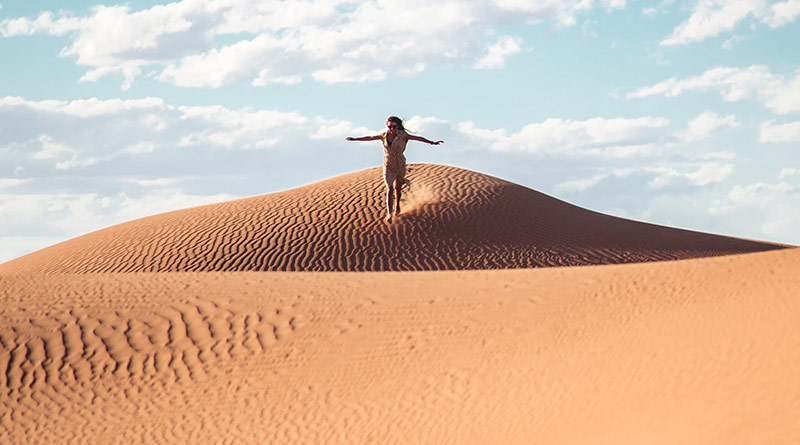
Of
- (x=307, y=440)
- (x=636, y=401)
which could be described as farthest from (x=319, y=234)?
(x=636, y=401)

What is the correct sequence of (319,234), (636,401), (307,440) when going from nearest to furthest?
(636,401) → (307,440) → (319,234)

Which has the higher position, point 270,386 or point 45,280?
point 45,280

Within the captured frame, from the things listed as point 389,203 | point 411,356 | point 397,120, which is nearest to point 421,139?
point 397,120

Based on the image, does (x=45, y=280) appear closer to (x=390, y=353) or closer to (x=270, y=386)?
(x=270, y=386)

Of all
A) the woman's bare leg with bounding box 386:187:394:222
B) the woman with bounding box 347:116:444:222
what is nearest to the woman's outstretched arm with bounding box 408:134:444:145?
the woman with bounding box 347:116:444:222

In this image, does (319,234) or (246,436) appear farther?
(319,234)

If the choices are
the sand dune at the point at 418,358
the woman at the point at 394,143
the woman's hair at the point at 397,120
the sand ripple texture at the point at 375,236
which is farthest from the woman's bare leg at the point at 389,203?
the sand dune at the point at 418,358

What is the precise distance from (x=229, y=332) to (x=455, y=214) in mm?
14029

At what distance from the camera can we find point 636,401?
792 cm

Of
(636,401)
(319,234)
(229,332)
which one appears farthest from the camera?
(319,234)

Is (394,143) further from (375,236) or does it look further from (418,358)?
(418,358)

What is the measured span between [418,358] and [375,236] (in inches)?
506

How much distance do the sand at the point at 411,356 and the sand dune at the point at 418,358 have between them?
3cm

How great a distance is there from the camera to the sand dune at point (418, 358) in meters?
7.95
